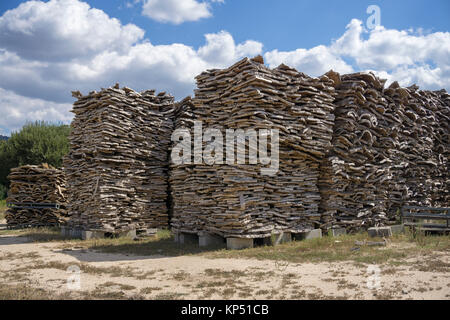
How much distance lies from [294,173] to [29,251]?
7.70 metres

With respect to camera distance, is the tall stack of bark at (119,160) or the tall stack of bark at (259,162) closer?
the tall stack of bark at (259,162)

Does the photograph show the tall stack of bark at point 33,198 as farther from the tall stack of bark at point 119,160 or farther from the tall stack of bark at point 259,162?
the tall stack of bark at point 259,162

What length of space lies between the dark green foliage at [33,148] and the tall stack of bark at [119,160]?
636 inches

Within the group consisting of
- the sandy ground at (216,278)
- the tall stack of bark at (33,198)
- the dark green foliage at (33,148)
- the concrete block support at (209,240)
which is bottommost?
the sandy ground at (216,278)

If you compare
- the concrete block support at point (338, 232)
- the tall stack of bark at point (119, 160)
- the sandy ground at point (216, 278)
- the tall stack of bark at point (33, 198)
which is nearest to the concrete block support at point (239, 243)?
the sandy ground at point (216, 278)

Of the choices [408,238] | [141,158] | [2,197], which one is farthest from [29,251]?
[2,197]

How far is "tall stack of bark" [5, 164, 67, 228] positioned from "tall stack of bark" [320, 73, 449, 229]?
12063 millimetres

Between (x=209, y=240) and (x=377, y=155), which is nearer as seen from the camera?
(x=209, y=240)

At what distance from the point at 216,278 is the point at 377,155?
26.3 ft

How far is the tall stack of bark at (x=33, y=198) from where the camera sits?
16.9 meters

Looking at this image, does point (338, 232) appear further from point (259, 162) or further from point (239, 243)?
point (259, 162)

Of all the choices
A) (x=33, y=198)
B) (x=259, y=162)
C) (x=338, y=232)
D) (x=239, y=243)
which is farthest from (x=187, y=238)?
(x=33, y=198)

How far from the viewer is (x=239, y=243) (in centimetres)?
968

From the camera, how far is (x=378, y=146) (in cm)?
1266
